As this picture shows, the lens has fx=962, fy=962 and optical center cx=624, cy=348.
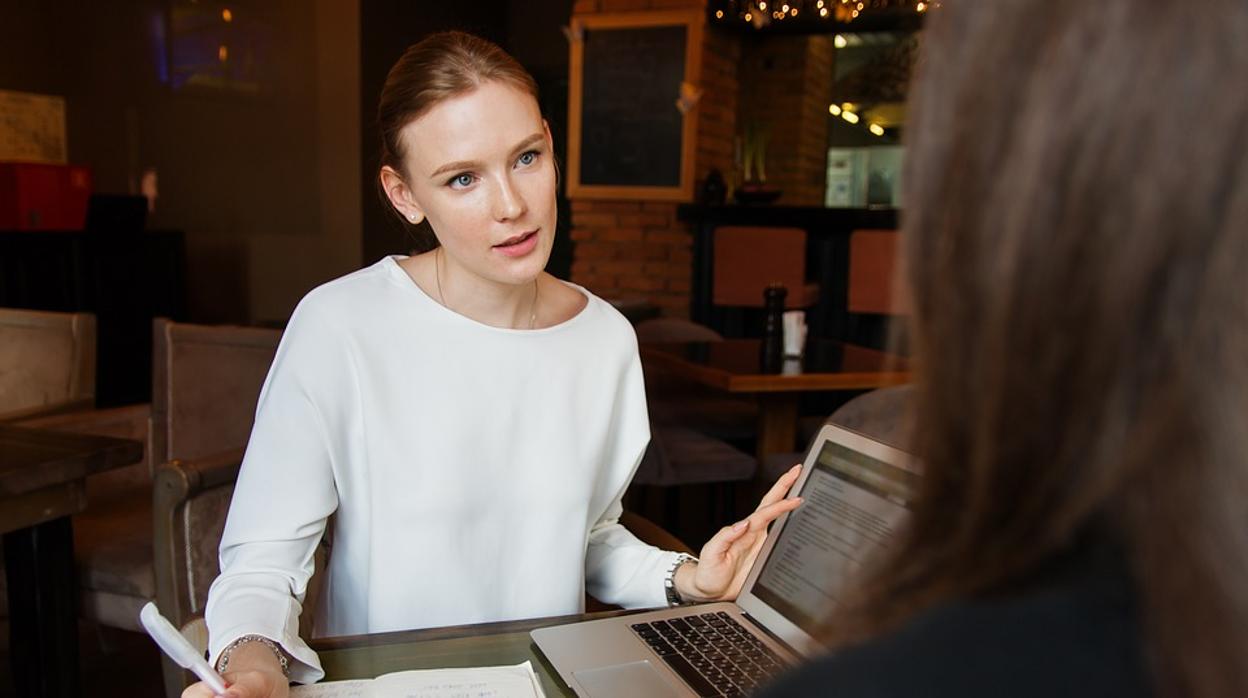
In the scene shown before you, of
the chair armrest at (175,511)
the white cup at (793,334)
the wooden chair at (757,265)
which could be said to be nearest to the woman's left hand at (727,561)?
the chair armrest at (175,511)

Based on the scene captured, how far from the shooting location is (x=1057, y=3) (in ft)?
1.07

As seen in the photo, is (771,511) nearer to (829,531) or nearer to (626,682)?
(829,531)

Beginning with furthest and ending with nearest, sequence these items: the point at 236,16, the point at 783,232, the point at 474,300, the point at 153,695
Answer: the point at 236,16, the point at 783,232, the point at 153,695, the point at 474,300

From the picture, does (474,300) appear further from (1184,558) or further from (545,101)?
(545,101)

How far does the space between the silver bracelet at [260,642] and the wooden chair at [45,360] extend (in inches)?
74.6

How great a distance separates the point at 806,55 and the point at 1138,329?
7398 millimetres

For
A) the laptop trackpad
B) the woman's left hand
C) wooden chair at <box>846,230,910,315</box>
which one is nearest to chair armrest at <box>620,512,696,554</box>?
the woman's left hand

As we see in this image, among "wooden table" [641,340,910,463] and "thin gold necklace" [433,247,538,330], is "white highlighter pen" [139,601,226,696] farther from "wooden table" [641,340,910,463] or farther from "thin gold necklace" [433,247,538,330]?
"wooden table" [641,340,910,463]

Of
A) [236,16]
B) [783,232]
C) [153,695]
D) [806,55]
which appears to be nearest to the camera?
[153,695]

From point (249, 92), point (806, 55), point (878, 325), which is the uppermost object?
point (806, 55)

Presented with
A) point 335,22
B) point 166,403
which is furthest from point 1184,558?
point 335,22

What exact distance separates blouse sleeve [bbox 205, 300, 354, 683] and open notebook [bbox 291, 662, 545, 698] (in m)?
0.13

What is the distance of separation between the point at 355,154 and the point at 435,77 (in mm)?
5916

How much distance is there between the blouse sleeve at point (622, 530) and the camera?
4.29ft
